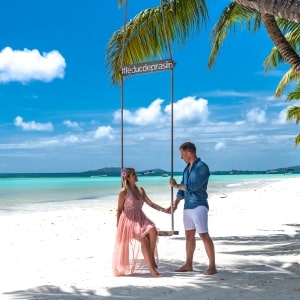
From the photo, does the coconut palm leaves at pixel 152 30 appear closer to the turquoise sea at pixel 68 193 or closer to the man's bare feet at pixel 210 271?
the man's bare feet at pixel 210 271

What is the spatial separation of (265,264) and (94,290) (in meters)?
2.71

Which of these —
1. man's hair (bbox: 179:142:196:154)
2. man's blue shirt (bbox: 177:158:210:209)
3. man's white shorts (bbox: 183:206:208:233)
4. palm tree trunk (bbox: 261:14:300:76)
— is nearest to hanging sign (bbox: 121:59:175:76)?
man's hair (bbox: 179:142:196:154)

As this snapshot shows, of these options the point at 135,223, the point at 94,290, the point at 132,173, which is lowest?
the point at 94,290

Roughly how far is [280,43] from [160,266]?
440 cm

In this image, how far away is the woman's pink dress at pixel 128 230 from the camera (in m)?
6.80

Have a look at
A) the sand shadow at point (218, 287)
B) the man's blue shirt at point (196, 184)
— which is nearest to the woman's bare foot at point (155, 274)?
the sand shadow at point (218, 287)

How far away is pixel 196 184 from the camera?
22.0 ft

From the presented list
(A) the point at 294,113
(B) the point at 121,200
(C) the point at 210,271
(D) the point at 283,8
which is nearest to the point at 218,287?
(C) the point at 210,271

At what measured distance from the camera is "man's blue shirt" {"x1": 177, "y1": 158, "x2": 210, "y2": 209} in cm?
673

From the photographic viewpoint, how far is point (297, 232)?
1150cm

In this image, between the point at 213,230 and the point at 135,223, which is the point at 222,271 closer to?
the point at 135,223

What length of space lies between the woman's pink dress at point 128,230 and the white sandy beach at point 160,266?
0.61ft

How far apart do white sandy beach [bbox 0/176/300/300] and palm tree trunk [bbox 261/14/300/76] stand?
122 inches

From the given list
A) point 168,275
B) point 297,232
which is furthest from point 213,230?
point 168,275
